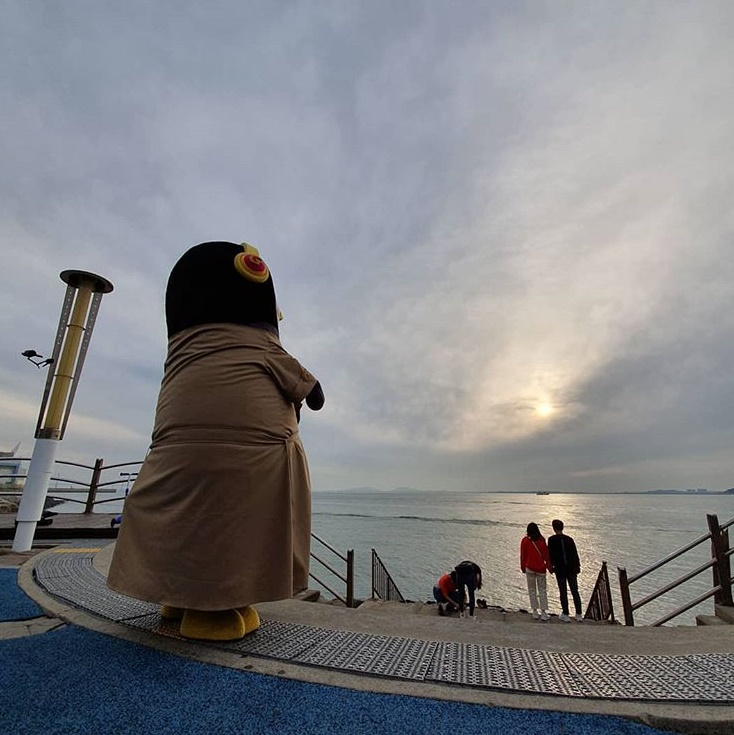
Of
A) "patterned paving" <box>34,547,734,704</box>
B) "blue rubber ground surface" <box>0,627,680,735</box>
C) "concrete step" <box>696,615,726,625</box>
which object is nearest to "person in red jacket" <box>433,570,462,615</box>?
"concrete step" <box>696,615,726,625</box>

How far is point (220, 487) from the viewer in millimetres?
2029

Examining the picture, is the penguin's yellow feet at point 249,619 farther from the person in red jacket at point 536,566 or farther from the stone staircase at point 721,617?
the person in red jacket at point 536,566

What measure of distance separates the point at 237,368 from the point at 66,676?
1.52 meters

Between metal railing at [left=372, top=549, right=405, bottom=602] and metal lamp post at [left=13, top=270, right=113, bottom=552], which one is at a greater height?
metal lamp post at [left=13, top=270, right=113, bottom=552]

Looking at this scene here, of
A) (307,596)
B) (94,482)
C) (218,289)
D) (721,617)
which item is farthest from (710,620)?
(94,482)

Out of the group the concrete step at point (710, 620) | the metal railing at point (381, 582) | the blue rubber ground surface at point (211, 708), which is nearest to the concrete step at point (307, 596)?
the blue rubber ground surface at point (211, 708)

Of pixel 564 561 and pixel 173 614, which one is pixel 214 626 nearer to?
pixel 173 614

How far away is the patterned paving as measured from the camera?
62.9 inches

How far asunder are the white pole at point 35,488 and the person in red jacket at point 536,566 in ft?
19.7

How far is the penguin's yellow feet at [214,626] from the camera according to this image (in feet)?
6.84

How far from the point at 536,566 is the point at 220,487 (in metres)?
5.26

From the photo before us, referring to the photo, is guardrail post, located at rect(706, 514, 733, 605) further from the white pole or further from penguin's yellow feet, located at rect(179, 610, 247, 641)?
the white pole

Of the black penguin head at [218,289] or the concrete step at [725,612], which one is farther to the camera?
the concrete step at [725,612]

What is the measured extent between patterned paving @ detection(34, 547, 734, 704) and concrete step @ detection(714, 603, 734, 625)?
100 inches
